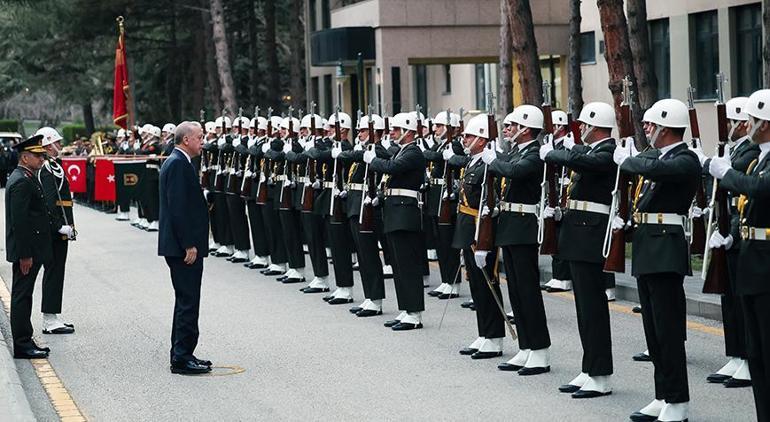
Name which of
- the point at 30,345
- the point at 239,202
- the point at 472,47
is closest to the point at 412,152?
the point at 30,345

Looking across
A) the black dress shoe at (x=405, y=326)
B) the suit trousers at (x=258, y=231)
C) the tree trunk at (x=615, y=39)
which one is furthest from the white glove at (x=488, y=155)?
the suit trousers at (x=258, y=231)

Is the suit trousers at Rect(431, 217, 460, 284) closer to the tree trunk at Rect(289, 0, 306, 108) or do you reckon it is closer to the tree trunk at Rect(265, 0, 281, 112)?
the tree trunk at Rect(289, 0, 306, 108)

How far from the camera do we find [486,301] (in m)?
12.2

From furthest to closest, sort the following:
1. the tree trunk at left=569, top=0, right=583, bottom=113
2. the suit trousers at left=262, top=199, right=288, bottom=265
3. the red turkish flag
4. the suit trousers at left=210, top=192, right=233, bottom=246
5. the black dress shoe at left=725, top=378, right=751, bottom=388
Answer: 1. the red turkish flag
2. the tree trunk at left=569, top=0, right=583, bottom=113
3. the suit trousers at left=210, top=192, right=233, bottom=246
4. the suit trousers at left=262, top=199, right=288, bottom=265
5. the black dress shoe at left=725, top=378, right=751, bottom=388

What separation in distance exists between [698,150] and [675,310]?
3.64 ft

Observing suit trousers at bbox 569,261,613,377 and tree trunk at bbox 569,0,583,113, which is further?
tree trunk at bbox 569,0,583,113

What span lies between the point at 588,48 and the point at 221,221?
57.8 feet

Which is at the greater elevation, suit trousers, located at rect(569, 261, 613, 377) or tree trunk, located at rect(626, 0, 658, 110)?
tree trunk, located at rect(626, 0, 658, 110)

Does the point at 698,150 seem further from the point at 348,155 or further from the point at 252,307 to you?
the point at 252,307

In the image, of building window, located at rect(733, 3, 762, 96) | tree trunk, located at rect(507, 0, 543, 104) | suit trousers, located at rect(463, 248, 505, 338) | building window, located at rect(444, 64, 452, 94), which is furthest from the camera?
Answer: building window, located at rect(444, 64, 452, 94)

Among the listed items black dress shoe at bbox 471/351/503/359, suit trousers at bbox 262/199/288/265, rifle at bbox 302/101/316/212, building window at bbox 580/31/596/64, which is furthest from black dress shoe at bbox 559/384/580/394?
building window at bbox 580/31/596/64

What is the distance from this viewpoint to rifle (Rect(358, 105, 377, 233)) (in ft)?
50.0

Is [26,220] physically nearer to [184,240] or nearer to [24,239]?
[24,239]

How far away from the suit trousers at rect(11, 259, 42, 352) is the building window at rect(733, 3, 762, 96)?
1961 centimetres
